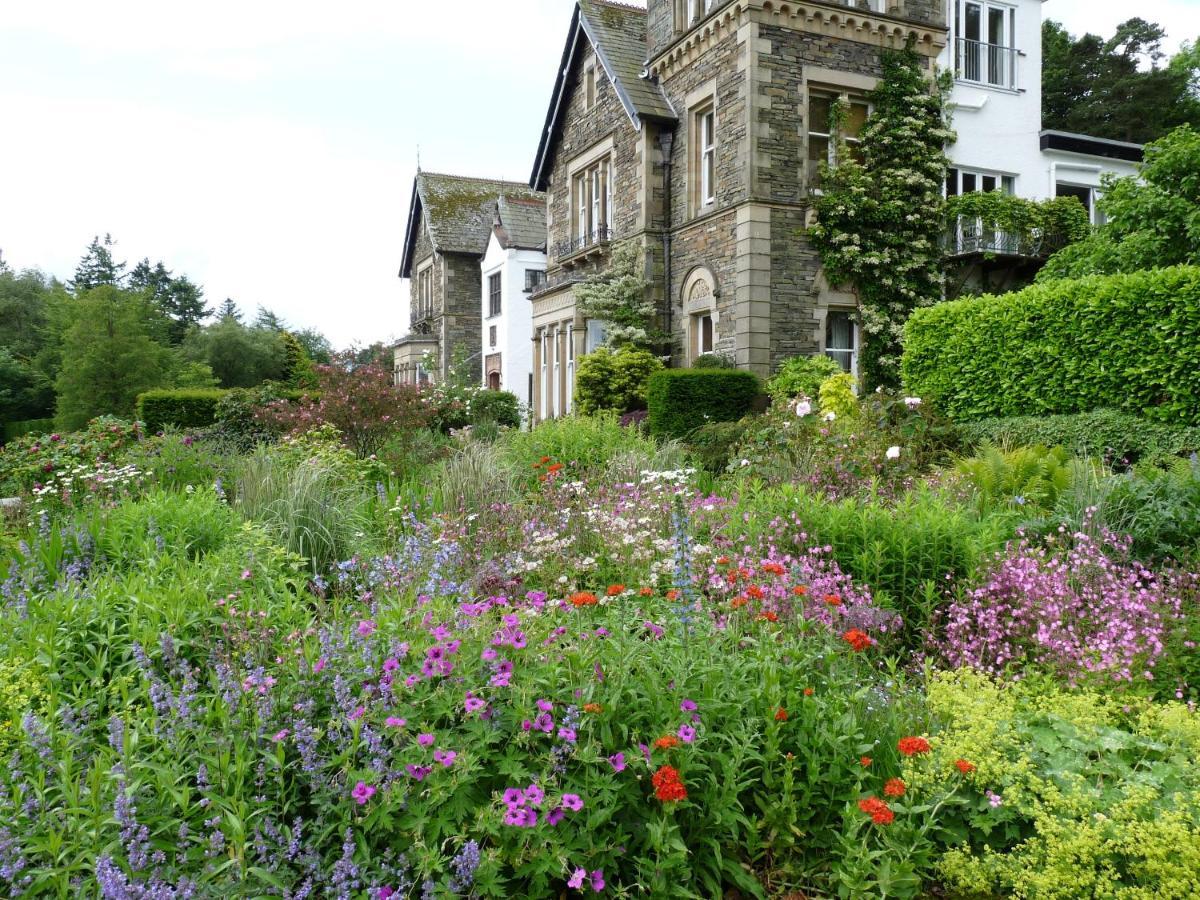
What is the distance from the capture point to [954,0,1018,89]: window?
19.2m

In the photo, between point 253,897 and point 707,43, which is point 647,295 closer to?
point 707,43

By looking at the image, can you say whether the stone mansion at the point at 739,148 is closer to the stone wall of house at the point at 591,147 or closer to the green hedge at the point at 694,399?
the stone wall of house at the point at 591,147

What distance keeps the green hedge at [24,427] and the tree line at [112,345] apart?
43.1 inches

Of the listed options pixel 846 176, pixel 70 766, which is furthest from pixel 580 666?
pixel 846 176

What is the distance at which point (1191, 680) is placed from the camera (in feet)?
14.2

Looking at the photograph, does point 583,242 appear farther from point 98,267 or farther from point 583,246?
point 98,267

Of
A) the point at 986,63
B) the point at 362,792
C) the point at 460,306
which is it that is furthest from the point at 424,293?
the point at 362,792

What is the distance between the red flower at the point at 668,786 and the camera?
252 cm

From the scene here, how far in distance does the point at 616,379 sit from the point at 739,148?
206 inches

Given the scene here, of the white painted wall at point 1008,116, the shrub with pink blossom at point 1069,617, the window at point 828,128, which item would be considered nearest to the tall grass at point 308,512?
the shrub with pink blossom at point 1069,617

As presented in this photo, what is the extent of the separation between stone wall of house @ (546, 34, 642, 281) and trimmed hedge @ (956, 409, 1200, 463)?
11190 millimetres

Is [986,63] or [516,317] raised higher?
[986,63]

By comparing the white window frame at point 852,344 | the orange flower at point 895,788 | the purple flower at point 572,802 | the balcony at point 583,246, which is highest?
the balcony at point 583,246

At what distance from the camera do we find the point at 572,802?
2.56m
